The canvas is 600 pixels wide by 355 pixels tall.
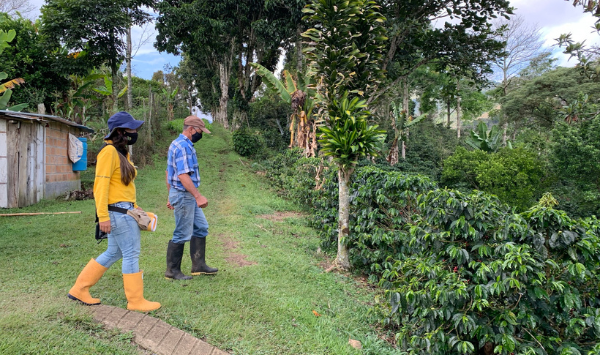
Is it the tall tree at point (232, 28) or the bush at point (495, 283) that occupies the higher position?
the tall tree at point (232, 28)

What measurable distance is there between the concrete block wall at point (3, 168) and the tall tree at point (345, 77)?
746cm

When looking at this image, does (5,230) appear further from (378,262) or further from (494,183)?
(494,183)

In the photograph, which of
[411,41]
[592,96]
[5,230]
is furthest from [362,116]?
[592,96]

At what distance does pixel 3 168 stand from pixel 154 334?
7.85 metres

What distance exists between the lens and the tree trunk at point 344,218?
5.07 meters

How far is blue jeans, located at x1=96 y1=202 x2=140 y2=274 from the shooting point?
3062 mm

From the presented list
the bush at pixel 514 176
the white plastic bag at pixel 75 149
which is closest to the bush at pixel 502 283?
the white plastic bag at pixel 75 149

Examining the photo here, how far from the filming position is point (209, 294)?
3727 millimetres

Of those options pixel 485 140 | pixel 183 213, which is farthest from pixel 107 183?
pixel 485 140

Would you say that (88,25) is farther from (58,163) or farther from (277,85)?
(277,85)

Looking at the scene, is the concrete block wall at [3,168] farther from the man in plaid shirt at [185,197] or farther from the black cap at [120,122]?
the black cap at [120,122]

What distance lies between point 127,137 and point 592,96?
24451 millimetres

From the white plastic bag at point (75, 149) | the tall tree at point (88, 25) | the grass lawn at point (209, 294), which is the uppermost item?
the tall tree at point (88, 25)

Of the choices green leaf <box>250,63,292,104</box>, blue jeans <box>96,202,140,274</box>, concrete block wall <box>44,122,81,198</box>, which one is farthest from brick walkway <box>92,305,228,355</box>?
green leaf <box>250,63,292,104</box>
